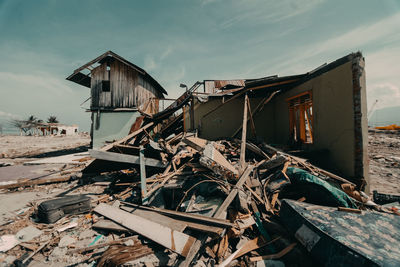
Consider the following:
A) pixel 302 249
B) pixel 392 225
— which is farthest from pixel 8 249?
pixel 392 225

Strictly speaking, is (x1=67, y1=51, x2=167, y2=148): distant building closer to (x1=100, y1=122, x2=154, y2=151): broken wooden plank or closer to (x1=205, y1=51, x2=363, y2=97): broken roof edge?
(x1=100, y1=122, x2=154, y2=151): broken wooden plank

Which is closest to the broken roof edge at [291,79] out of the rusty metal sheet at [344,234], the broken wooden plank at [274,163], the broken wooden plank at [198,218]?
the broken wooden plank at [274,163]

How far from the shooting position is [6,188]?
559cm

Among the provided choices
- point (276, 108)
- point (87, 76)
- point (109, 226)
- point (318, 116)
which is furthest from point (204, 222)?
point (87, 76)

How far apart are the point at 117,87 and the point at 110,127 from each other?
11.8ft

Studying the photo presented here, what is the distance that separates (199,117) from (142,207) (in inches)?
238

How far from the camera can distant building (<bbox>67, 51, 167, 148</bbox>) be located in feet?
45.0

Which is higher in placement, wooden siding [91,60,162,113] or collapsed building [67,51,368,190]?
wooden siding [91,60,162,113]

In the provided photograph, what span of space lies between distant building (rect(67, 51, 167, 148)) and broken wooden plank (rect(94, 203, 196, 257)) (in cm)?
1110

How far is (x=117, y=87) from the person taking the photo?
46.1ft

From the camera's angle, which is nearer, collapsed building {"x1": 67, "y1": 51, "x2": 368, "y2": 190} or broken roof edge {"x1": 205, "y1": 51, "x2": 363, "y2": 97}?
collapsed building {"x1": 67, "y1": 51, "x2": 368, "y2": 190}

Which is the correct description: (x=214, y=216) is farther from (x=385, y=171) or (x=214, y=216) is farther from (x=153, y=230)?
(x=385, y=171)

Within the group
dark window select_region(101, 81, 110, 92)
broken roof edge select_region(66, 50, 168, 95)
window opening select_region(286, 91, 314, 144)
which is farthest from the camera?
dark window select_region(101, 81, 110, 92)

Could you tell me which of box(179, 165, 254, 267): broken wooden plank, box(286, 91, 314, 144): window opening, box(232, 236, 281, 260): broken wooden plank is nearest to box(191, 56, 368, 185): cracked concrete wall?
box(286, 91, 314, 144): window opening
